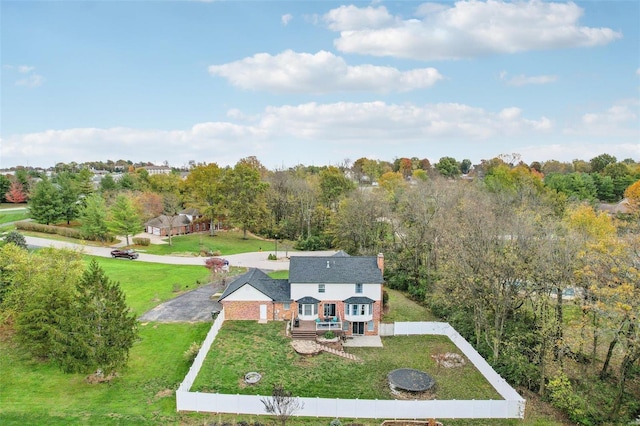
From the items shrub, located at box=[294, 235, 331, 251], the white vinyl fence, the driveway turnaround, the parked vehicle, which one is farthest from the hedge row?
the white vinyl fence

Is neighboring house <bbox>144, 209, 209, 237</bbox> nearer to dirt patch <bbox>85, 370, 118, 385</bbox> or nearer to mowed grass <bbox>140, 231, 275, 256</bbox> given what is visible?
mowed grass <bbox>140, 231, 275, 256</bbox>

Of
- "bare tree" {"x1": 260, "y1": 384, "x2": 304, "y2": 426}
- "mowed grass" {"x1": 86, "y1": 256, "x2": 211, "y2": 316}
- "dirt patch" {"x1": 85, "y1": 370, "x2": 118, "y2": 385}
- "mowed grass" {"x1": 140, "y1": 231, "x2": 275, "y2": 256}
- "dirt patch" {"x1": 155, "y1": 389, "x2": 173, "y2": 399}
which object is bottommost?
"dirt patch" {"x1": 155, "y1": 389, "x2": 173, "y2": 399}

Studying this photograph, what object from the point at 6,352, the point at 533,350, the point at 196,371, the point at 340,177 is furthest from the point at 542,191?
the point at 6,352

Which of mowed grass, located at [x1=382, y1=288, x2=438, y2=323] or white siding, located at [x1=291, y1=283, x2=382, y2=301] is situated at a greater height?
white siding, located at [x1=291, y1=283, x2=382, y2=301]

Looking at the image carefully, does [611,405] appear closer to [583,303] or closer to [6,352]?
[583,303]

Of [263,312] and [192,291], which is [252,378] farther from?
[192,291]

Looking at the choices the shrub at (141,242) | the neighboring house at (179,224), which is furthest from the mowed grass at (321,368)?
the neighboring house at (179,224)

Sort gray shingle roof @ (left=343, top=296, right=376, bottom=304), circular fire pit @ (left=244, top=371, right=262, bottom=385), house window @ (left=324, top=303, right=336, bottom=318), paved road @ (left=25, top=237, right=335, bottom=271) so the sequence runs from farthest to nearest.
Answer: paved road @ (left=25, top=237, right=335, bottom=271)
house window @ (left=324, top=303, right=336, bottom=318)
gray shingle roof @ (left=343, top=296, right=376, bottom=304)
circular fire pit @ (left=244, top=371, right=262, bottom=385)

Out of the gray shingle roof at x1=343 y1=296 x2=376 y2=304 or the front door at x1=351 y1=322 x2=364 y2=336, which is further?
the front door at x1=351 y1=322 x2=364 y2=336
